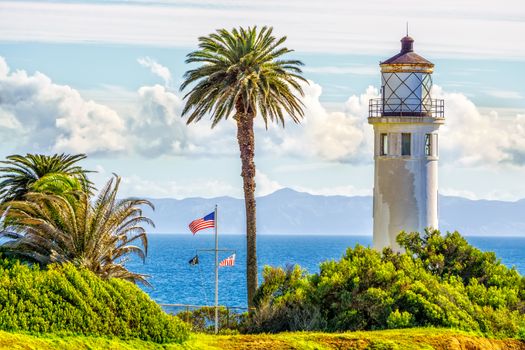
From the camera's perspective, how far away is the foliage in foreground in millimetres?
37250

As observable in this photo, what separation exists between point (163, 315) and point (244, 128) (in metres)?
21.2

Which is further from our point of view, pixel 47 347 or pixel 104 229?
pixel 104 229

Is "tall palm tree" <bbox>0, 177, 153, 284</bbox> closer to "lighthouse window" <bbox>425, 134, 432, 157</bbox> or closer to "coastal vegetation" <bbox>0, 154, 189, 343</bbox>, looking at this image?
"coastal vegetation" <bbox>0, 154, 189, 343</bbox>

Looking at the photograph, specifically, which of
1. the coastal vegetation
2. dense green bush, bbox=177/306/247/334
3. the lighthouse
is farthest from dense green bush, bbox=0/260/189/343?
the lighthouse

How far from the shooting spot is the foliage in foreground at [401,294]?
1467 inches

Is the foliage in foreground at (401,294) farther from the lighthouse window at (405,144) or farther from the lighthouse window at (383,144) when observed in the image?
the lighthouse window at (383,144)

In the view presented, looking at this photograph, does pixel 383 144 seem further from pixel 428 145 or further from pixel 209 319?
pixel 209 319

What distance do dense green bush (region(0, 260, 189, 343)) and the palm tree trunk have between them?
18879 mm

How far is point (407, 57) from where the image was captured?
5125 cm

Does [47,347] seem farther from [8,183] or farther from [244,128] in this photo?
[244,128]

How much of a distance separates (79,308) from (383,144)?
82.9 ft

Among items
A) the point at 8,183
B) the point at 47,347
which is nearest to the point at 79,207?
the point at 8,183

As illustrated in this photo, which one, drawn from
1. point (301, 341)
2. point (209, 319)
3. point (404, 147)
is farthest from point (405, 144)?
point (301, 341)

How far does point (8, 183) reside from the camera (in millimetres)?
44594
